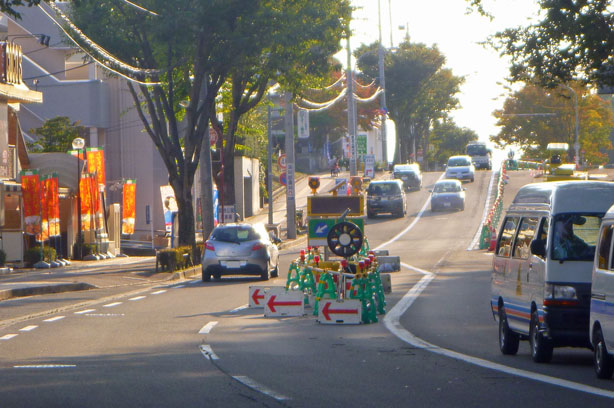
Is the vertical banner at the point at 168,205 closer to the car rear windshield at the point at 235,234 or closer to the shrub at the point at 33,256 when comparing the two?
the shrub at the point at 33,256

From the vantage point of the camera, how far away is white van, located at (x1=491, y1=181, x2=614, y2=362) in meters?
11.1

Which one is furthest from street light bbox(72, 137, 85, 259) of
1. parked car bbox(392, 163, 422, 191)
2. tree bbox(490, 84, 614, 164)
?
tree bbox(490, 84, 614, 164)

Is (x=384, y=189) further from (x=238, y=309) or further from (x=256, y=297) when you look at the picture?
(x=256, y=297)

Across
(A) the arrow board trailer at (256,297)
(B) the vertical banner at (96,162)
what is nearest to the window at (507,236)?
(A) the arrow board trailer at (256,297)

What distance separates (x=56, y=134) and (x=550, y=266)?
37180 mm

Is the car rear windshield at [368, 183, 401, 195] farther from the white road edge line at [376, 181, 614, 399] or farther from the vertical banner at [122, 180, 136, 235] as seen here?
the white road edge line at [376, 181, 614, 399]

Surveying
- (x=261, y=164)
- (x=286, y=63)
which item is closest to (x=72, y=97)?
(x=286, y=63)

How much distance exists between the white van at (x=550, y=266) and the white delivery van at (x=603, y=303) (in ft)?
1.84

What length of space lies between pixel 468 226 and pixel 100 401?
143 ft

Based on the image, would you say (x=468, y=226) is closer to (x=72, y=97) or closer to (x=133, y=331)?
(x=72, y=97)

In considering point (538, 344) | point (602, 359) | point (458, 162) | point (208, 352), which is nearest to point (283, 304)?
point (208, 352)

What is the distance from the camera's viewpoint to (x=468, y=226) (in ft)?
169

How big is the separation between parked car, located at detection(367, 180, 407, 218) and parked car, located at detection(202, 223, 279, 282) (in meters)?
29.1

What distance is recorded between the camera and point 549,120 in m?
84.6
